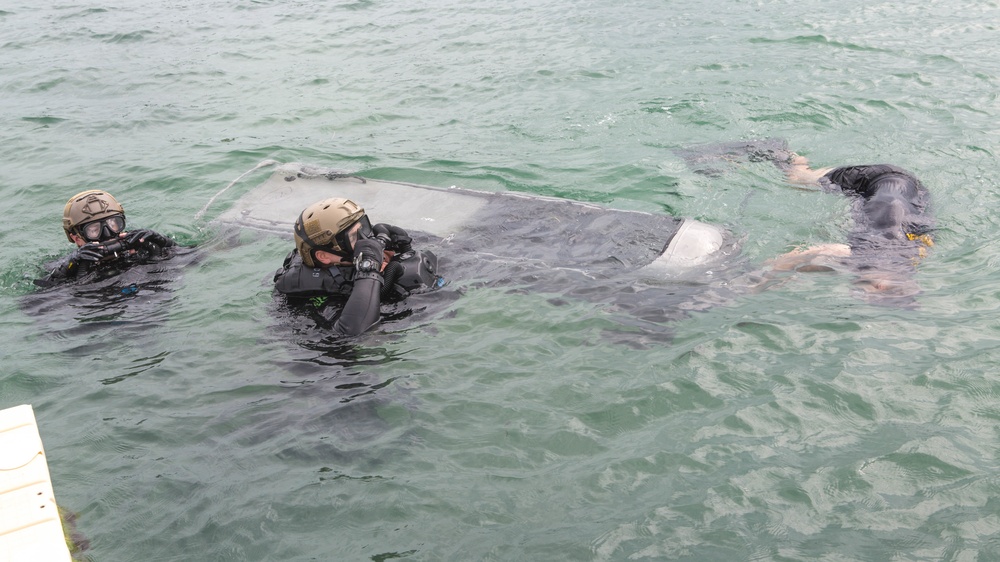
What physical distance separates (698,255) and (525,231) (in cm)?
167

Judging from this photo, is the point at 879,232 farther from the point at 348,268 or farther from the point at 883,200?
the point at 348,268

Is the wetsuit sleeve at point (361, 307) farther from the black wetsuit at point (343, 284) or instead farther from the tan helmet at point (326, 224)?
the tan helmet at point (326, 224)

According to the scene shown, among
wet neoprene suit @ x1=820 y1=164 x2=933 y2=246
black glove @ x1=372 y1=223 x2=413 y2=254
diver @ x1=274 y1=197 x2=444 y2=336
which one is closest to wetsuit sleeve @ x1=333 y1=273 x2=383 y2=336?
diver @ x1=274 y1=197 x2=444 y2=336

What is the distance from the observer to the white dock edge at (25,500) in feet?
10.1


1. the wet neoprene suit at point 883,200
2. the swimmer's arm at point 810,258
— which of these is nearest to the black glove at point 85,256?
the swimmer's arm at point 810,258

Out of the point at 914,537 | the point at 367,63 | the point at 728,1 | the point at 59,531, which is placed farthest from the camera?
the point at 728,1

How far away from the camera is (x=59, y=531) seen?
3.19 meters

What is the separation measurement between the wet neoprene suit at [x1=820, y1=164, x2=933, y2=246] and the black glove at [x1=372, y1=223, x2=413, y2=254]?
13.7 ft

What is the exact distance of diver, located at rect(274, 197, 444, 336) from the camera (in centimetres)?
597

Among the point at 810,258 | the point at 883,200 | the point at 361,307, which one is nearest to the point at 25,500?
the point at 361,307

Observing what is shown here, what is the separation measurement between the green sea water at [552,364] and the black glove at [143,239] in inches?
16.5

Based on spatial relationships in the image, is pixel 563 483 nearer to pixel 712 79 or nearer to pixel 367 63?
pixel 712 79

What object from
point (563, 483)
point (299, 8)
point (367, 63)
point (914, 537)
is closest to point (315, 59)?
point (367, 63)

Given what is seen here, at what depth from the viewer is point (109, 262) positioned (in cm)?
745
